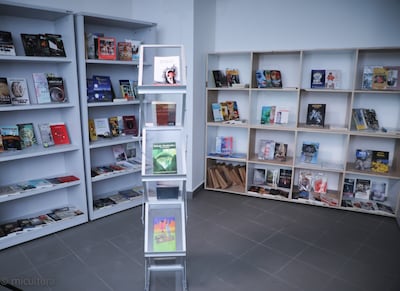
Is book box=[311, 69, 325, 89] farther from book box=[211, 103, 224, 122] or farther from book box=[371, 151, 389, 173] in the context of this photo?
book box=[211, 103, 224, 122]

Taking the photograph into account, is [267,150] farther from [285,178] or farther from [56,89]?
[56,89]

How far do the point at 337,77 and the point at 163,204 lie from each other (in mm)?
2699

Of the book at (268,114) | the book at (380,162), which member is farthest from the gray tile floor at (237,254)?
the book at (268,114)

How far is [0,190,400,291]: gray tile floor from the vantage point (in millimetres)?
2285

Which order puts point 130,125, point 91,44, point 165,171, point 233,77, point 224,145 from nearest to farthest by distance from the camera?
point 165,171 → point 91,44 → point 130,125 → point 233,77 → point 224,145

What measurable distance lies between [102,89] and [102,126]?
43 centimetres

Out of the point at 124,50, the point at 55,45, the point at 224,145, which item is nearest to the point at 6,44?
the point at 55,45

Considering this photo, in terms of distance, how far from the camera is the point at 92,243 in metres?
2.81

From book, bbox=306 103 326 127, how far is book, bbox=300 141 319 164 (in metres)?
0.27

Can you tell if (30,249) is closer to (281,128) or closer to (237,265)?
(237,265)

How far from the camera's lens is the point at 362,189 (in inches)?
143

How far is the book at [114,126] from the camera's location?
11.7ft

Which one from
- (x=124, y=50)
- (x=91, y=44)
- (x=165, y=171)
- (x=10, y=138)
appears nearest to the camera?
(x=165, y=171)

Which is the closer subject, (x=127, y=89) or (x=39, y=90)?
(x=39, y=90)
